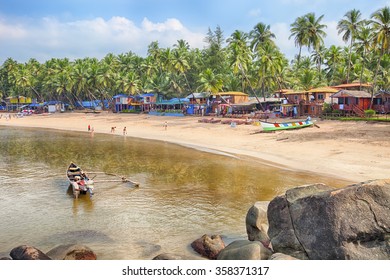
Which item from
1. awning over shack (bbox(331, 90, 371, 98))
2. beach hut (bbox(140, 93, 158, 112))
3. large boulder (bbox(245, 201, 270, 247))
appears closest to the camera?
large boulder (bbox(245, 201, 270, 247))

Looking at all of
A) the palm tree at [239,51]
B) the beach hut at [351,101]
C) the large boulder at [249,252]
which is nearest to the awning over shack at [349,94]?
the beach hut at [351,101]

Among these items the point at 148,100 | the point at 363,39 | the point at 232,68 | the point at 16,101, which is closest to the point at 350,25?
the point at 363,39

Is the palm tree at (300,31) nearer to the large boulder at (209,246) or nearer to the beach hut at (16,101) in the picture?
the large boulder at (209,246)

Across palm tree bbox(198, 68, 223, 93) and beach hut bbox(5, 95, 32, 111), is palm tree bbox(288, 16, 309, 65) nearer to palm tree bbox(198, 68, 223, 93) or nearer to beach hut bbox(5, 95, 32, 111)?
palm tree bbox(198, 68, 223, 93)

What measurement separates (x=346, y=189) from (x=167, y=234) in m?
8.44

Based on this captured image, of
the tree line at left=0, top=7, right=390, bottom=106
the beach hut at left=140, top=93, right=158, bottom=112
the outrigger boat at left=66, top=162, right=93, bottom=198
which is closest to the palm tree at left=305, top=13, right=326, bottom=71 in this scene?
the tree line at left=0, top=7, right=390, bottom=106

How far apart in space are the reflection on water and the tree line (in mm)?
31251

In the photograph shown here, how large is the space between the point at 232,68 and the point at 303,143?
107 feet

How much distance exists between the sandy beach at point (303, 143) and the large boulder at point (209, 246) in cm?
1380

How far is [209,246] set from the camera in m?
12.0

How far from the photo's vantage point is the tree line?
59906 millimetres
